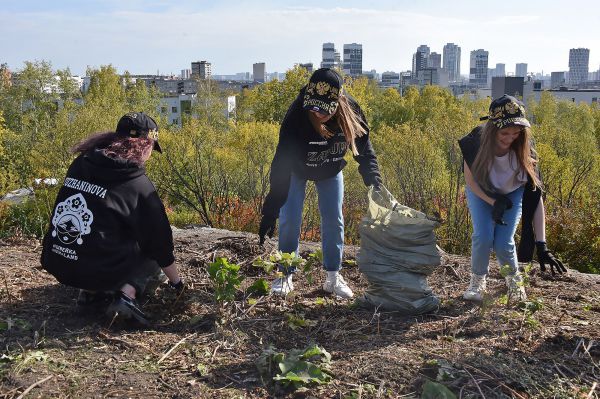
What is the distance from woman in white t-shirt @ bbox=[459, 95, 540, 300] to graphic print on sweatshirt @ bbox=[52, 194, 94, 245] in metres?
2.31

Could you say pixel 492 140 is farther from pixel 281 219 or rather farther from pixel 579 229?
pixel 579 229

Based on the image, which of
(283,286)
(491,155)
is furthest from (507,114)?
(283,286)

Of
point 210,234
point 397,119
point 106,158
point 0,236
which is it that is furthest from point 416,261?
point 397,119

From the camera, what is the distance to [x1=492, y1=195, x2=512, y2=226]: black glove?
11.4 ft

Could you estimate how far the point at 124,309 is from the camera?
10.1ft

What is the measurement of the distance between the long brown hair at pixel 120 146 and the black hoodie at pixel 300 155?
81 centimetres

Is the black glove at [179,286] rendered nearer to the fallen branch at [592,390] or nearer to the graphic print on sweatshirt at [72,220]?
the graphic print on sweatshirt at [72,220]

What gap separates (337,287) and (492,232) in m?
1.07

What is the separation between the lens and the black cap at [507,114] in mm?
3369

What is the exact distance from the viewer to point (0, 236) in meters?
5.45

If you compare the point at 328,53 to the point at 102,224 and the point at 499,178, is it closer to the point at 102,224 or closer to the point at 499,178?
the point at 499,178

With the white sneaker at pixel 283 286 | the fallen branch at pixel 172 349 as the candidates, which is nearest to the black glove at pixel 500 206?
the white sneaker at pixel 283 286

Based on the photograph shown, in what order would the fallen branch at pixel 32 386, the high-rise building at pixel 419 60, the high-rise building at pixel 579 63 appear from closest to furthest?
the fallen branch at pixel 32 386 < the high-rise building at pixel 419 60 < the high-rise building at pixel 579 63

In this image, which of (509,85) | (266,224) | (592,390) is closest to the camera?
(592,390)
